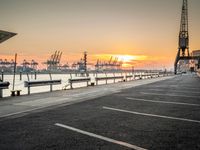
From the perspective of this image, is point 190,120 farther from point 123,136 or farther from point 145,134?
point 123,136

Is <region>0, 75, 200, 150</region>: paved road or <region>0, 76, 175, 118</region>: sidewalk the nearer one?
<region>0, 75, 200, 150</region>: paved road

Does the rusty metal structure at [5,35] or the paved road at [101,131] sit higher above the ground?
the rusty metal structure at [5,35]

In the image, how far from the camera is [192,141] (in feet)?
19.0

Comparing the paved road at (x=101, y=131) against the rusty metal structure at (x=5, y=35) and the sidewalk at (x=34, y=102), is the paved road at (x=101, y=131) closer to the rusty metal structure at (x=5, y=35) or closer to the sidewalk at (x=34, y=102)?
the sidewalk at (x=34, y=102)

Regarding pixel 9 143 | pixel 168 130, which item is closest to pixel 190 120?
pixel 168 130

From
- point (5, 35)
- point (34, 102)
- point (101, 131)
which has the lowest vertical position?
point (34, 102)

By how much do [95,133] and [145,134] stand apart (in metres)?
1.15

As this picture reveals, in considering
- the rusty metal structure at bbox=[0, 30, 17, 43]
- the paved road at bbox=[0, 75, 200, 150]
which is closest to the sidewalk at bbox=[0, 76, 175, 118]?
the paved road at bbox=[0, 75, 200, 150]

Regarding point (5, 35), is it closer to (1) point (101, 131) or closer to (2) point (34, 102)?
(2) point (34, 102)

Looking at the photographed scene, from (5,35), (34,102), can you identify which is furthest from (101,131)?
(5,35)

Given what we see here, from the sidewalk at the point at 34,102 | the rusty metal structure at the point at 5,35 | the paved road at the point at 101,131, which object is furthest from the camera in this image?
the rusty metal structure at the point at 5,35

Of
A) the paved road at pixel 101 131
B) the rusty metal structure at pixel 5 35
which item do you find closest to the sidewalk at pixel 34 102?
the paved road at pixel 101 131

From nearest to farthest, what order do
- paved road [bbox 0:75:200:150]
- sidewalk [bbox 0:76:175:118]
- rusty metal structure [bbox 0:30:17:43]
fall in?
paved road [bbox 0:75:200:150] < sidewalk [bbox 0:76:175:118] < rusty metal structure [bbox 0:30:17:43]

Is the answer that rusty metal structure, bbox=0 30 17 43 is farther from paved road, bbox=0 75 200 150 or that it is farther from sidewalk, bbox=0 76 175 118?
paved road, bbox=0 75 200 150
